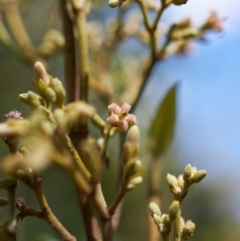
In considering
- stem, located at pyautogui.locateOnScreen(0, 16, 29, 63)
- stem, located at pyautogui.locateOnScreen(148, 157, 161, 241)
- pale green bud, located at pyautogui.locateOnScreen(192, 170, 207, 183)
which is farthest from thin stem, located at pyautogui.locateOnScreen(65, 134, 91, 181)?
stem, located at pyautogui.locateOnScreen(0, 16, 29, 63)

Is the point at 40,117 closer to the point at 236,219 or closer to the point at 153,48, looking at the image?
the point at 153,48

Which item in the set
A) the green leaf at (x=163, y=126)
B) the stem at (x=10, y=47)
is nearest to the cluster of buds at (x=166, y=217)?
the green leaf at (x=163, y=126)

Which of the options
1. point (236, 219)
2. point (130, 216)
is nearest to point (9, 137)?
point (236, 219)

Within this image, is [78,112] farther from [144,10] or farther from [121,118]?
[144,10]

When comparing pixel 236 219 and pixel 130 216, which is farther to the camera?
pixel 130 216

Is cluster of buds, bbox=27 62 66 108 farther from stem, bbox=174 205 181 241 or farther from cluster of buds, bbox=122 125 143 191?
stem, bbox=174 205 181 241

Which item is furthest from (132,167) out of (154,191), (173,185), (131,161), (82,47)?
(154,191)
